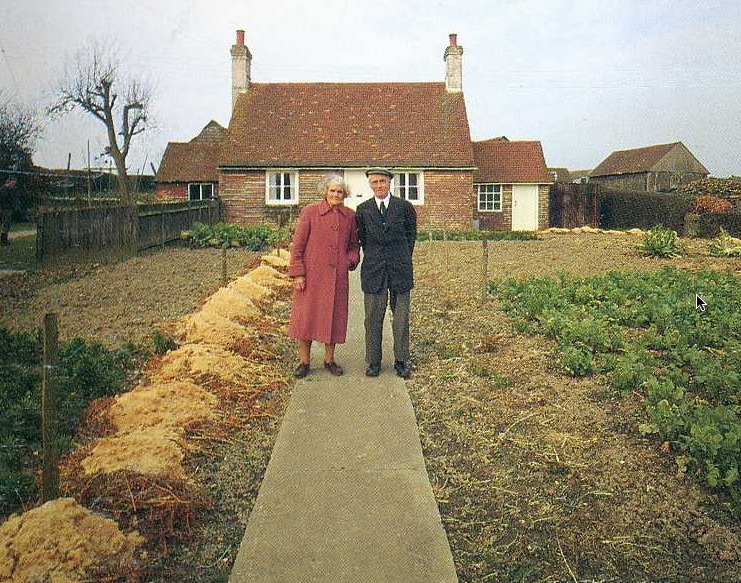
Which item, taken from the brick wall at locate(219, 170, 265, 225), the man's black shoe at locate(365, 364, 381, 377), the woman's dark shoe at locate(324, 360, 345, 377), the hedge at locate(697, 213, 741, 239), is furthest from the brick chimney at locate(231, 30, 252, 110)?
the man's black shoe at locate(365, 364, 381, 377)

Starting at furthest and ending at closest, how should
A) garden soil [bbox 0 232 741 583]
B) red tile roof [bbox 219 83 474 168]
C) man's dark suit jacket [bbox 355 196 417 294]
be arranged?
red tile roof [bbox 219 83 474 168] < man's dark suit jacket [bbox 355 196 417 294] < garden soil [bbox 0 232 741 583]

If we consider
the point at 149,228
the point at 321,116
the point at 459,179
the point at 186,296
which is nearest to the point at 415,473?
the point at 186,296

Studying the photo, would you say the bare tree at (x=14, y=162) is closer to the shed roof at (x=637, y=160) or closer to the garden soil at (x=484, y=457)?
the garden soil at (x=484, y=457)

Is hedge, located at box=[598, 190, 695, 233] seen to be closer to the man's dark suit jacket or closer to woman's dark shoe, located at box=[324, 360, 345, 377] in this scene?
the man's dark suit jacket

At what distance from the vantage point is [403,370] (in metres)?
6.90

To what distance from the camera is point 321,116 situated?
3166 cm

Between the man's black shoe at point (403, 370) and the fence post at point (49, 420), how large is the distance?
355 cm

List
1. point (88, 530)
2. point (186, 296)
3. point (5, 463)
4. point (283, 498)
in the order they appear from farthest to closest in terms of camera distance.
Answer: point (186, 296), point (5, 463), point (283, 498), point (88, 530)

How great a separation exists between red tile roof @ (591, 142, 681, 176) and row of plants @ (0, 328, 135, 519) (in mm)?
56149

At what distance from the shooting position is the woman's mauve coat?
22.1 feet

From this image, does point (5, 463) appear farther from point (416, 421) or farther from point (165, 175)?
point (165, 175)

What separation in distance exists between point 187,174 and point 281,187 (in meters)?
9.76

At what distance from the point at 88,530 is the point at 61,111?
33460 mm

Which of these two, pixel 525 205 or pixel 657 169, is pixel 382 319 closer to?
pixel 525 205
